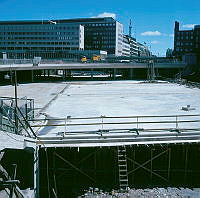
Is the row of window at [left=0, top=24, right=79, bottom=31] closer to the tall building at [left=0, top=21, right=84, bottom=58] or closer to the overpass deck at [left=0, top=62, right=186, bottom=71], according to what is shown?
the tall building at [left=0, top=21, right=84, bottom=58]

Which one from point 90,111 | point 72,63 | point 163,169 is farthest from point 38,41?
point 163,169

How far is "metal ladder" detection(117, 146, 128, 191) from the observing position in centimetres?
1929

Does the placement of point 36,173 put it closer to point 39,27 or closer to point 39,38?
point 39,38

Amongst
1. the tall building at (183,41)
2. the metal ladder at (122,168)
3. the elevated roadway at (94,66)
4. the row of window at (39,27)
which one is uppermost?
the row of window at (39,27)

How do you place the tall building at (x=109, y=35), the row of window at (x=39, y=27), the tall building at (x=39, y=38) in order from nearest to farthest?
the row of window at (x=39, y=27) → the tall building at (x=39, y=38) → the tall building at (x=109, y=35)

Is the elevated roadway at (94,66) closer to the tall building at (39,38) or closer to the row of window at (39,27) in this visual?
the tall building at (39,38)

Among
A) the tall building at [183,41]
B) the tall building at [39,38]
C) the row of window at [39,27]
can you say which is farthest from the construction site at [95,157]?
the row of window at [39,27]

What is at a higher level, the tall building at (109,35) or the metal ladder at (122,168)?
the tall building at (109,35)

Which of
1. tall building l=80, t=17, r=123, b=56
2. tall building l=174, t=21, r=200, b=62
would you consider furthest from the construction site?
tall building l=80, t=17, r=123, b=56

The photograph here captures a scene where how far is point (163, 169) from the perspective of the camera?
71.3ft

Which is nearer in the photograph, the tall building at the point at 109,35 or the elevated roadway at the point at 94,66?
the elevated roadway at the point at 94,66

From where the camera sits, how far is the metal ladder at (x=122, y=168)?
19.3 metres

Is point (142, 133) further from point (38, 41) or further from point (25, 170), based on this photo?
point (38, 41)

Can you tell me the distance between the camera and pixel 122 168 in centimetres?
2083
